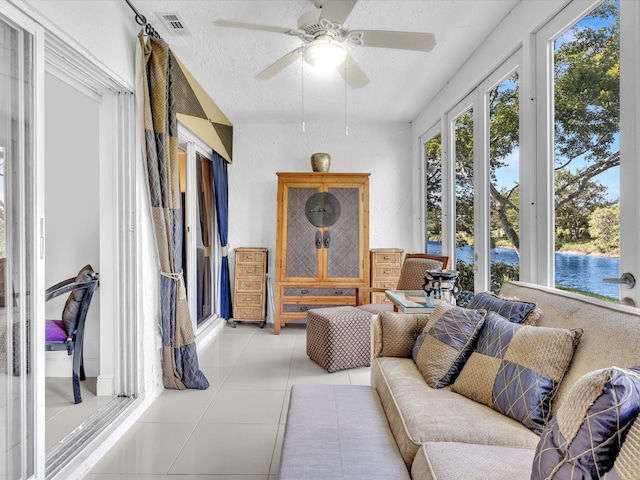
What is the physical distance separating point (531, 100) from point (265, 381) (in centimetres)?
270

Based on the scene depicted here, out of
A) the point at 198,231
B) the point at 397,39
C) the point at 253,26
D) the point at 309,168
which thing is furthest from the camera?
the point at 309,168

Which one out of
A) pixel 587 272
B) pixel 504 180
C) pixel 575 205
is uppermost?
pixel 504 180

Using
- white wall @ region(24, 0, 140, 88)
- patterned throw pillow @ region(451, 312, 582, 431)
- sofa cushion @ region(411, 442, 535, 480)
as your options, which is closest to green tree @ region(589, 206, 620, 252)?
patterned throw pillow @ region(451, 312, 582, 431)

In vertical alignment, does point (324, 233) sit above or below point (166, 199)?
below

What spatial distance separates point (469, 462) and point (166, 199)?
2.33 m

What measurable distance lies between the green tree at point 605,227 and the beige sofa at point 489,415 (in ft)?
1.07

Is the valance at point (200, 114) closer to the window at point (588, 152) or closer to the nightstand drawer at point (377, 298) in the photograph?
the nightstand drawer at point (377, 298)

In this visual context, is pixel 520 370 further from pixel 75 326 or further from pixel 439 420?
pixel 75 326

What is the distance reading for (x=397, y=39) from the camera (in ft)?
7.18

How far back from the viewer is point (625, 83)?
164cm

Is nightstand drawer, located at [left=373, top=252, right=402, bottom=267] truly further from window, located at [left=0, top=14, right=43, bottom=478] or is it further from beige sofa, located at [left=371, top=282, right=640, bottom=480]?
window, located at [left=0, top=14, right=43, bottom=478]

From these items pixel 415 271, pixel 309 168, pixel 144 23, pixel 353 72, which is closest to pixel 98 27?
pixel 144 23

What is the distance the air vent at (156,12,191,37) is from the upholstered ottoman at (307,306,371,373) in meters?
2.44

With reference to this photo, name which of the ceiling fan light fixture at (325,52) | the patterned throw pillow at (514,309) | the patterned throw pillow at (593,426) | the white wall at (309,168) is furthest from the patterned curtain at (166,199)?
the patterned throw pillow at (593,426)
